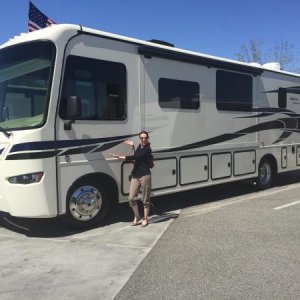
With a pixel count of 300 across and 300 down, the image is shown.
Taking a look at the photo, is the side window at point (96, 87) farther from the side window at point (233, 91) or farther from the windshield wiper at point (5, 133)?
the side window at point (233, 91)

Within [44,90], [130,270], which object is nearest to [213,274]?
[130,270]

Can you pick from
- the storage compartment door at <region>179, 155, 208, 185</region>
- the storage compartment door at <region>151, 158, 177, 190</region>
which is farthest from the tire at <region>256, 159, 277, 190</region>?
the storage compartment door at <region>151, 158, 177, 190</region>

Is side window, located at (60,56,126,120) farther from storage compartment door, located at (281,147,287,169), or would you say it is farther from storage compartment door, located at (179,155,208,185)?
storage compartment door, located at (281,147,287,169)

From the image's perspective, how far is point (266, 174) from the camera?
11.5m

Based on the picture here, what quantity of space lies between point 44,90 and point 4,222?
264 centimetres

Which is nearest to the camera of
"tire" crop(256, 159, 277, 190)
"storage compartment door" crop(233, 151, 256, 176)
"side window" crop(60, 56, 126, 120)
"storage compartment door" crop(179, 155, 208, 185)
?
"side window" crop(60, 56, 126, 120)

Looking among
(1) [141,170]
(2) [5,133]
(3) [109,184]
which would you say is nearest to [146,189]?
(1) [141,170]

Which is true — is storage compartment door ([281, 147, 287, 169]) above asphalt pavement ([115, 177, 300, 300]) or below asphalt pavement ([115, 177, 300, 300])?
above

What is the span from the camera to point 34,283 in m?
4.94

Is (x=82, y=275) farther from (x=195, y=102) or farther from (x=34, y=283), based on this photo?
(x=195, y=102)

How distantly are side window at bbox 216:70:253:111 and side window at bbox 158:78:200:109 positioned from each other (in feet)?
2.52

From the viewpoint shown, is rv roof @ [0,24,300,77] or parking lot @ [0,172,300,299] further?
rv roof @ [0,24,300,77]

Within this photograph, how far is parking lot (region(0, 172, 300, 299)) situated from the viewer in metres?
4.70

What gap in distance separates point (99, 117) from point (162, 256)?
256 centimetres
